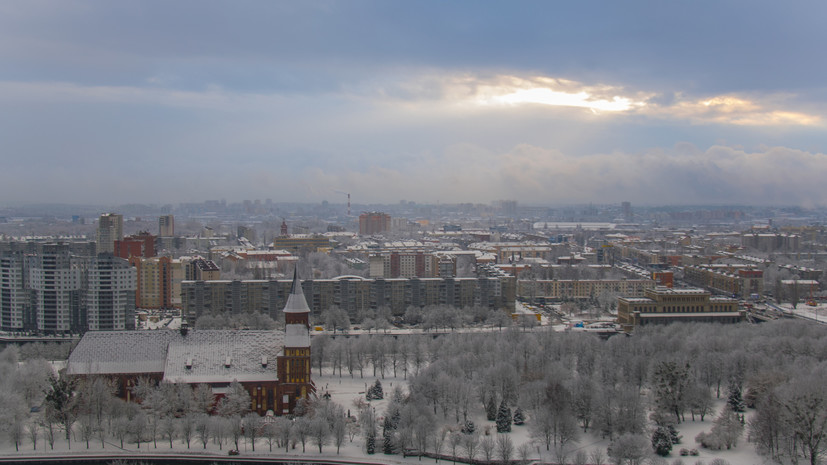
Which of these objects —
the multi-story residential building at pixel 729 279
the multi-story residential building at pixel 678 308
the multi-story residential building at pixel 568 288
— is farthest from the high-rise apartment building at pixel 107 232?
the multi-story residential building at pixel 729 279

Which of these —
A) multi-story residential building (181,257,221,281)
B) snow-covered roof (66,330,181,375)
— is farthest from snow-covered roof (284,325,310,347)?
multi-story residential building (181,257,221,281)

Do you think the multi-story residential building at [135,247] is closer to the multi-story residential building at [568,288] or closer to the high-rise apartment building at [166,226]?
the high-rise apartment building at [166,226]

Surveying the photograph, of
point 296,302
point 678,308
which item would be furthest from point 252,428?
point 678,308

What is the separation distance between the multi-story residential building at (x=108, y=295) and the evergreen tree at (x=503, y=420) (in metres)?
17.8

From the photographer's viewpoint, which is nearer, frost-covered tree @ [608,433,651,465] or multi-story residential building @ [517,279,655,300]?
frost-covered tree @ [608,433,651,465]

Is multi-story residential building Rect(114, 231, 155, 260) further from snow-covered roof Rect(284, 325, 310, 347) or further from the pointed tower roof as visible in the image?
snow-covered roof Rect(284, 325, 310, 347)

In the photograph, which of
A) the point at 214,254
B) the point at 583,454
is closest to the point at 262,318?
the point at 583,454

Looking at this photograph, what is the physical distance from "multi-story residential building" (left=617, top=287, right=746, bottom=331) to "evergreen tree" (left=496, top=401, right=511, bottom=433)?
13.8 metres

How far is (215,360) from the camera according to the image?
20.2 meters

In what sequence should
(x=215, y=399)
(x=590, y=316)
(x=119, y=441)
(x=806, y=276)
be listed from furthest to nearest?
(x=806, y=276)
(x=590, y=316)
(x=215, y=399)
(x=119, y=441)

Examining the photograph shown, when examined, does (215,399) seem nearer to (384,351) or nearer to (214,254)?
(384,351)

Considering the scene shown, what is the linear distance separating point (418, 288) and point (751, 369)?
17.9m

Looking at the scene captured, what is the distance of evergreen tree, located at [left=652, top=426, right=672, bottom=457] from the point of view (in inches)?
680

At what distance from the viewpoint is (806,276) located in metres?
47.4
